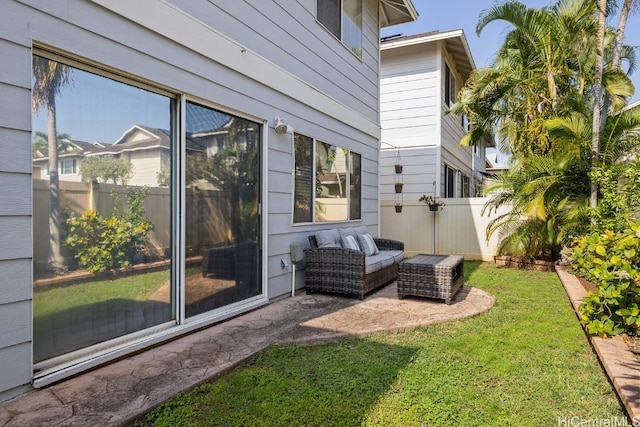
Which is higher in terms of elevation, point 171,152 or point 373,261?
point 171,152

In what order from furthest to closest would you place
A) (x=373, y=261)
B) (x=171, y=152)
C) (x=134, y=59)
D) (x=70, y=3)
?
1. (x=373, y=261)
2. (x=171, y=152)
3. (x=134, y=59)
4. (x=70, y=3)

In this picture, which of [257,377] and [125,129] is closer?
[257,377]

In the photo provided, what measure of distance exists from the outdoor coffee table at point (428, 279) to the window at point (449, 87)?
6.85m

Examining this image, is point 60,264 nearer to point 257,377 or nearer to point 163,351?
point 163,351

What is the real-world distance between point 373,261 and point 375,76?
4.35m

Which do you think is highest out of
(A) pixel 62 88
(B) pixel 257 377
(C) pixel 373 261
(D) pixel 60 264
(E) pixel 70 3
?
(E) pixel 70 3

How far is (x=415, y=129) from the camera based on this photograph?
33.5 ft

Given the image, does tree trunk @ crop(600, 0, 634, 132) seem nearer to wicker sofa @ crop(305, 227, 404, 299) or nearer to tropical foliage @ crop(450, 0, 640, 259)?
tropical foliage @ crop(450, 0, 640, 259)

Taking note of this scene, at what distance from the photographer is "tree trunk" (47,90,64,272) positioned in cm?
273

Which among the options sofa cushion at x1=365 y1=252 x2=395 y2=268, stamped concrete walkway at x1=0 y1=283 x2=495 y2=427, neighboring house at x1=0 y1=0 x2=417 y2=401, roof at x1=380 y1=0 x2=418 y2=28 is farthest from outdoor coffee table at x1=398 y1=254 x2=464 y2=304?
roof at x1=380 y1=0 x2=418 y2=28

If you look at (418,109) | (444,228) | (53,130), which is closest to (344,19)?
(418,109)

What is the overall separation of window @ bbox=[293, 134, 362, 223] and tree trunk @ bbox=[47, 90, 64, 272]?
307cm

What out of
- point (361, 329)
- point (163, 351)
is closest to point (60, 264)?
point (163, 351)

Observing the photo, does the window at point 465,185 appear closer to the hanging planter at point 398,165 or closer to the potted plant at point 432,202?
the hanging planter at point 398,165
